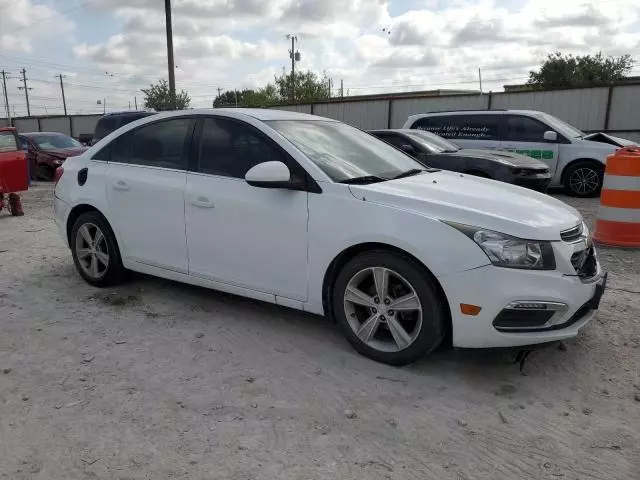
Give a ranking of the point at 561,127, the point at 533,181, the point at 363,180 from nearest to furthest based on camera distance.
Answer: the point at 363,180, the point at 533,181, the point at 561,127

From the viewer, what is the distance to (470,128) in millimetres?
12000

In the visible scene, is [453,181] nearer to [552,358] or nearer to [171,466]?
[552,358]

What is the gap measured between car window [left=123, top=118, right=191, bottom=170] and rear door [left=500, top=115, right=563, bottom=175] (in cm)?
890

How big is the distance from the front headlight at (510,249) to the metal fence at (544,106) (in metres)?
16.6

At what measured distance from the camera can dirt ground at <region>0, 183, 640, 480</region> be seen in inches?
101

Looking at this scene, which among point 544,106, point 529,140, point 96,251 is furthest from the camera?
point 544,106

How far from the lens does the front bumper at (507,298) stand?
308 centimetres

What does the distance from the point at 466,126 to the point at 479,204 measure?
9.15 meters

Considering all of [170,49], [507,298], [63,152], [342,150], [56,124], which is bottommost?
[507,298]

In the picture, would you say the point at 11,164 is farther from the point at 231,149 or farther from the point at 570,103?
the point at 570,103

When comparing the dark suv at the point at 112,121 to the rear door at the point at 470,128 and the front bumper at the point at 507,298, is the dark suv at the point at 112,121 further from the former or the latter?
the front bumper at the point at 507,298

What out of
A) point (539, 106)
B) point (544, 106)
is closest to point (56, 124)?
point (539, 106)

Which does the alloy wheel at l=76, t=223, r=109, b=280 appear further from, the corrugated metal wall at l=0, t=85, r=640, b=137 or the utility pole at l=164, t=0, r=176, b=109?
the utility pole at l=164, t=0, r=176, b=109

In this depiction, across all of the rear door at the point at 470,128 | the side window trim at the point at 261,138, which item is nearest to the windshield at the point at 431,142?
the rear door at the point at 470,128
